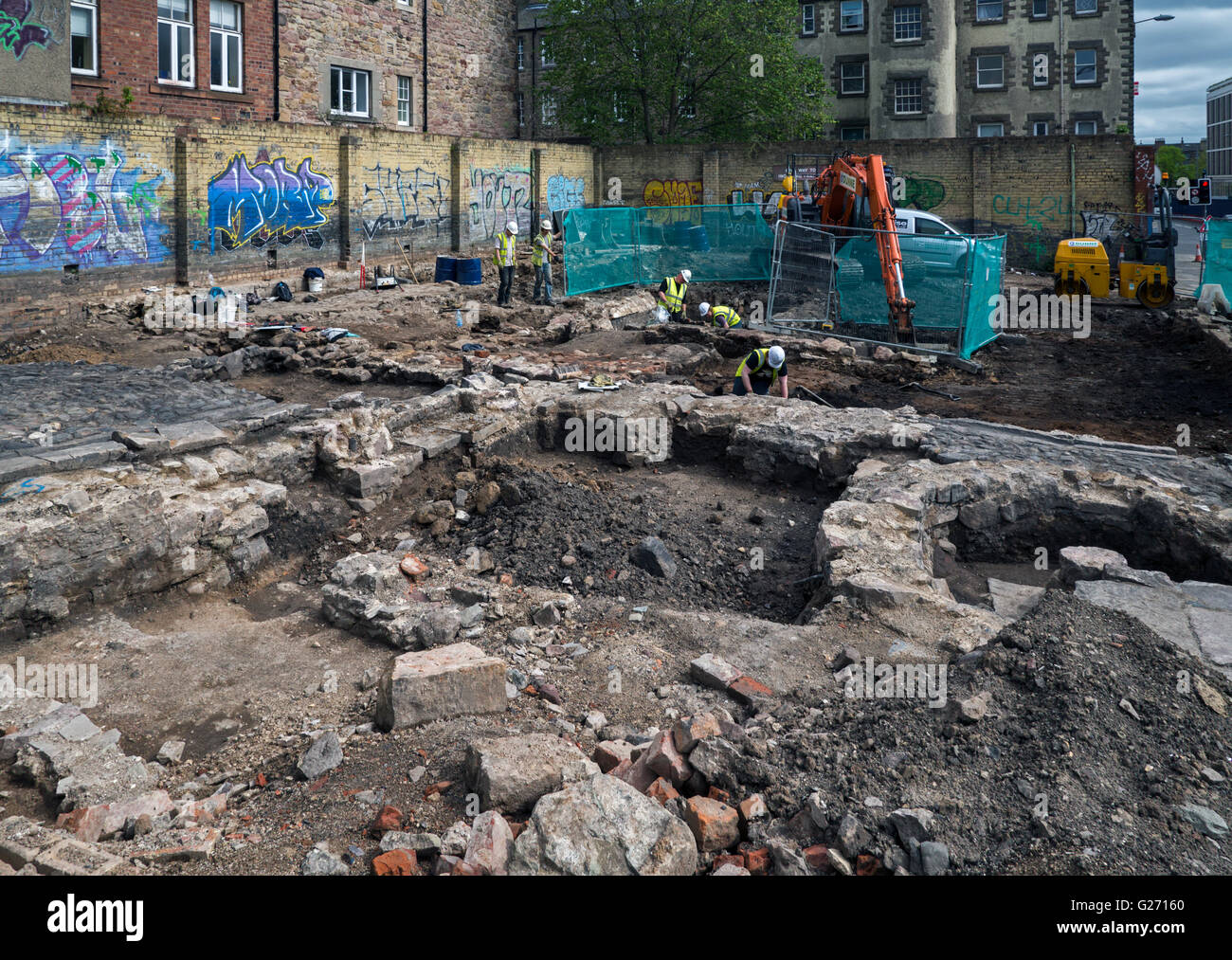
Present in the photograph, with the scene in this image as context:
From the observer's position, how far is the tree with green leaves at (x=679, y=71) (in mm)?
28766

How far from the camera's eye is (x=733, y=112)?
30.5m

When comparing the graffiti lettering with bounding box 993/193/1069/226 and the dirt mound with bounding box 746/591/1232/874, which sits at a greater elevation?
→ the graffiti lettering with bounding box 993/193/1069/226

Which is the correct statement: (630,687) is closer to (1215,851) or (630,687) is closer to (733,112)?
(1215,851)

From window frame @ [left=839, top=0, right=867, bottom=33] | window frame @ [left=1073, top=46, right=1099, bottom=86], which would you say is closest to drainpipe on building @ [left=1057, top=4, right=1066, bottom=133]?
window frame @ [left=1073, top=46, right=1099, bottom=86]

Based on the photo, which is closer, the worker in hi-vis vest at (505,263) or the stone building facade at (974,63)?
the worker in hi-vis vest at (505,263)

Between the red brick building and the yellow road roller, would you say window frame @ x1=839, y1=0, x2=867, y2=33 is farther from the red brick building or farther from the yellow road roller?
the red brick building

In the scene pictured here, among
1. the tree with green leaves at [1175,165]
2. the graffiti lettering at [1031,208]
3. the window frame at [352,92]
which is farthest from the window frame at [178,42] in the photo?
the tree with green leaves at [1175,165]

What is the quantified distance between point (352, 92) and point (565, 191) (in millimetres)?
6668

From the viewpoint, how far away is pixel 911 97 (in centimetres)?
3547

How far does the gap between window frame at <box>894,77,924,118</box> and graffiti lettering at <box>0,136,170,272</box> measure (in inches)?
1109

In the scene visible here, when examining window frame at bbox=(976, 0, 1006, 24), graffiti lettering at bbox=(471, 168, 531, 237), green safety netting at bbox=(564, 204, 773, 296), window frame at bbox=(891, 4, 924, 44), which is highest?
window frame at bbox=(976, 0, 1006, 24)

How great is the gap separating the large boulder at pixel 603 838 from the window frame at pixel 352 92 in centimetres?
2460

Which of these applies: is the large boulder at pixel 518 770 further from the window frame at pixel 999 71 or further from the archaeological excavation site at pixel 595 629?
the window frame at pixel 999 71

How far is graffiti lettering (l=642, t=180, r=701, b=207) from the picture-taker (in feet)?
97.2
